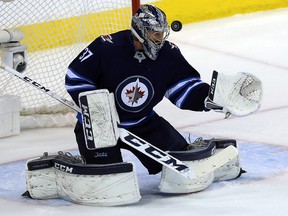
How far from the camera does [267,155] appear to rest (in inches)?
161

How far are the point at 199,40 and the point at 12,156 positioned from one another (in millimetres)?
2548

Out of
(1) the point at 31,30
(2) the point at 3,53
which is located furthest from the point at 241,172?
(1) the point at 31,30

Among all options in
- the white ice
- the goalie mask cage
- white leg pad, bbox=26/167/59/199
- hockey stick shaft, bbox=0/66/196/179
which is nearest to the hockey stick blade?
hockey stick shaft, bbox=0/66/196/179

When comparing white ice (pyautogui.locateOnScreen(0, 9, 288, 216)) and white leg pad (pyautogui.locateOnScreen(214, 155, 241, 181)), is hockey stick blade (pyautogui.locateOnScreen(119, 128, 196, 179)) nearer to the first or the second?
white ice (pyautogui.locateOnScreen(0, 9, 288, 216))

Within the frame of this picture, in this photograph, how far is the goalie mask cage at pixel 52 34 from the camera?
15.9 ft

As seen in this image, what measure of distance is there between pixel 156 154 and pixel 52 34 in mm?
2101

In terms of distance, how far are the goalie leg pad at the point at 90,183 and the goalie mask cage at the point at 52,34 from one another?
4.02 ft

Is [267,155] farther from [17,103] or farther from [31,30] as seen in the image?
[31,30]

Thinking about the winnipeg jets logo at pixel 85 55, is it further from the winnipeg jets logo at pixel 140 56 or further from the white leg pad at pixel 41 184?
the white leg pad at pixel 41 184

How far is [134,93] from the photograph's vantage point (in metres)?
3.56

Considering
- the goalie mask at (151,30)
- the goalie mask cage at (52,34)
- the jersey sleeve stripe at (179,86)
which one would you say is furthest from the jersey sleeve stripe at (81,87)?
the goalie mask cage at (52,34)

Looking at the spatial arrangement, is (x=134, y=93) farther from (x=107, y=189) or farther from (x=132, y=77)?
(x=107, y=189)

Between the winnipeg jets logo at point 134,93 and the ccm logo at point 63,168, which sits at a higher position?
the winnipeg jets logo at point 134,93

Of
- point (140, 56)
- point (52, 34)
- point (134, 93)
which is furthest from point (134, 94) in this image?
point (52, 34)
